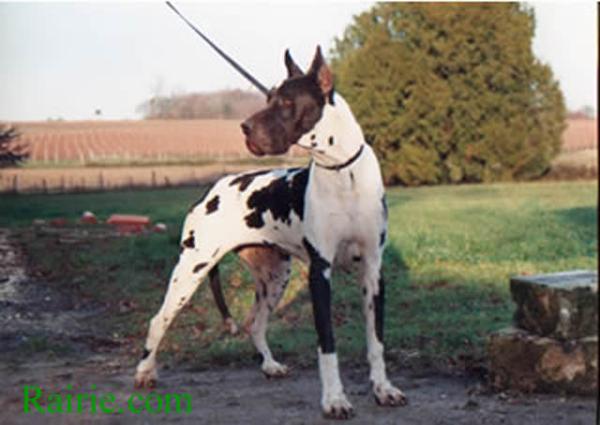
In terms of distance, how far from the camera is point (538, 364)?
17.1ft

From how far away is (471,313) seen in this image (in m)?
8.44

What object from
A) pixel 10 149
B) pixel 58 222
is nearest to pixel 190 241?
pixel 10 149

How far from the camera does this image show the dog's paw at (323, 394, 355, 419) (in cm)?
510

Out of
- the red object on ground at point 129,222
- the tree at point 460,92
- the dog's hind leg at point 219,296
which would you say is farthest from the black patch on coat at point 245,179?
the tree at point 460,92

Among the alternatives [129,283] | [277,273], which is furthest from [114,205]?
[277,273]

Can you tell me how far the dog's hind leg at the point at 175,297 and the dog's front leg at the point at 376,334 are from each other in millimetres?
1241

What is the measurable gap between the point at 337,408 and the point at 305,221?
3.46 ft

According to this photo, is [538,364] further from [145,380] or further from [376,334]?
[145,380]

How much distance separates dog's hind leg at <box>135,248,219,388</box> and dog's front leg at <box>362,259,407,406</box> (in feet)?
4.07

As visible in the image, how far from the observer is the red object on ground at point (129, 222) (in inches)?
617

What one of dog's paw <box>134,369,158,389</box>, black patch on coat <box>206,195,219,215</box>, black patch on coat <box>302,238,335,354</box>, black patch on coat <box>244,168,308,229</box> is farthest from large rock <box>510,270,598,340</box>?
dog's paw <box>134,369,158,389</box>

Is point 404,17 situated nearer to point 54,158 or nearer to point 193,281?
point 54,158

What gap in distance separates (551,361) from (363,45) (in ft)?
54.3

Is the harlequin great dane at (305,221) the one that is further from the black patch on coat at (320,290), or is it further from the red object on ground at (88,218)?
the red object on ground at (88,218)
